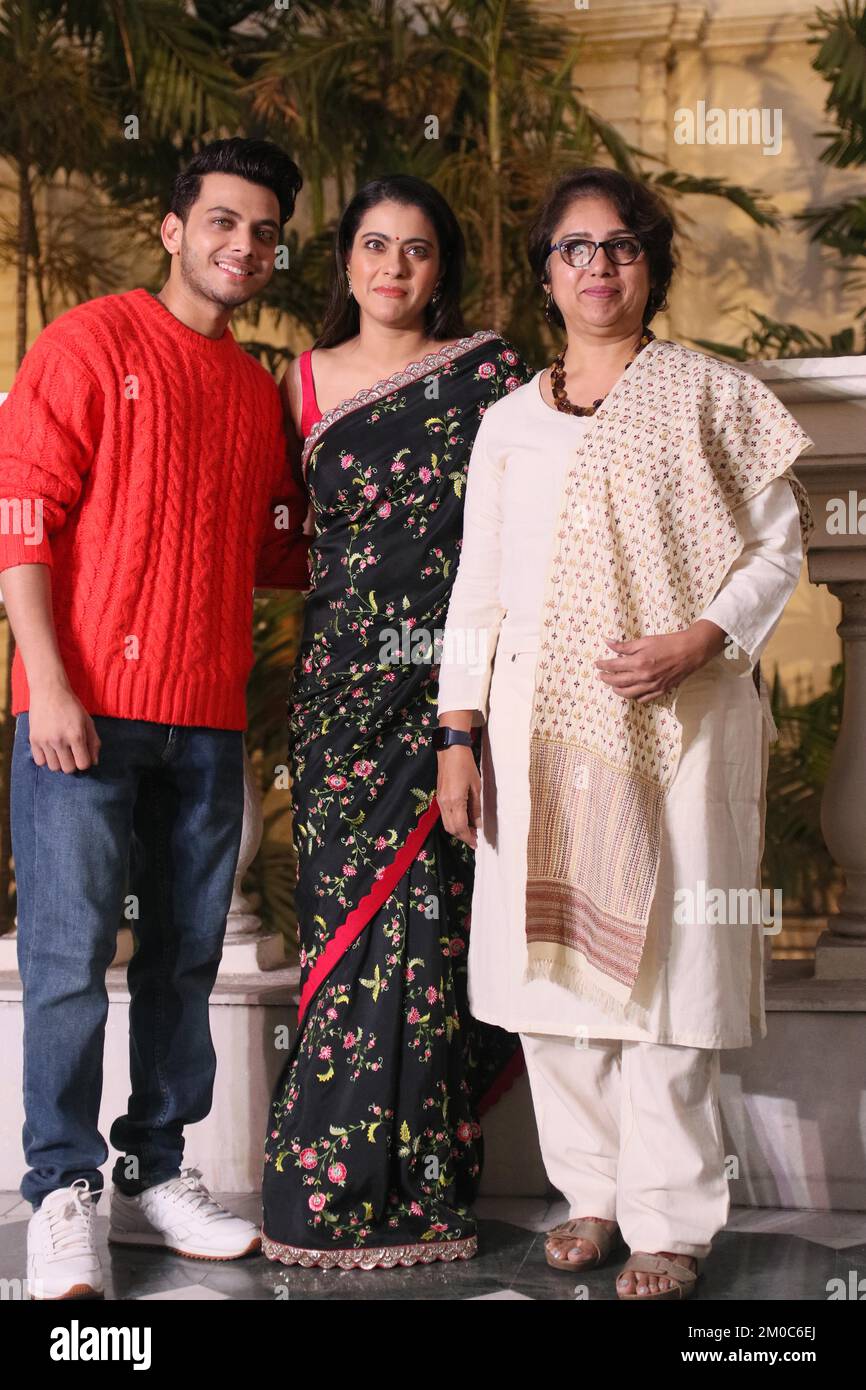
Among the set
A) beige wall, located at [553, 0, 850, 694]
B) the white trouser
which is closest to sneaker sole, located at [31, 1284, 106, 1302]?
the white trouser

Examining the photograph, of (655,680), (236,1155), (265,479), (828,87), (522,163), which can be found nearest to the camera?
(655,680)

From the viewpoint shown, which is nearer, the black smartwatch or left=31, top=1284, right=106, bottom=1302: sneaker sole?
left=31, top=1284, right=106, bottom=1302: sneaker sole

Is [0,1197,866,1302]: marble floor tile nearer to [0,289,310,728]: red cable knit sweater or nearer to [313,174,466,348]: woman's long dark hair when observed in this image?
[0,289,310,728]: red cable knit sweater

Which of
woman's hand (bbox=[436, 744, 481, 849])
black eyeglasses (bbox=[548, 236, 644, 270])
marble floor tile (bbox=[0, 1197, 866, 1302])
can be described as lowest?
marble floor tile (bbox=[0, 1197, 866, 1302])

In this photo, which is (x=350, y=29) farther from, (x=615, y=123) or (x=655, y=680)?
(x=655, y=680)

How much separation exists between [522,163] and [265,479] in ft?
10.8

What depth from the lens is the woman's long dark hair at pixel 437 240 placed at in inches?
84.7

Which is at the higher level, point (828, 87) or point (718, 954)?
point (828, 87)

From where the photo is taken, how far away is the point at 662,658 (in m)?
1.87

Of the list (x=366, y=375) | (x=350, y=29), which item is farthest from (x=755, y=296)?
(x=366, y=375)

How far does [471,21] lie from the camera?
16.7ft

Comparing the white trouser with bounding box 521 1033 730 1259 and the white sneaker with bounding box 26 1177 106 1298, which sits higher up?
the white trouser with bounding box 521 1033 730 1259

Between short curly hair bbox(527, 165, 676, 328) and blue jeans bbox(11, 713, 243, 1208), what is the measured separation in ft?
→ 2.60

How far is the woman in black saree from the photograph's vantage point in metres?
2.11
